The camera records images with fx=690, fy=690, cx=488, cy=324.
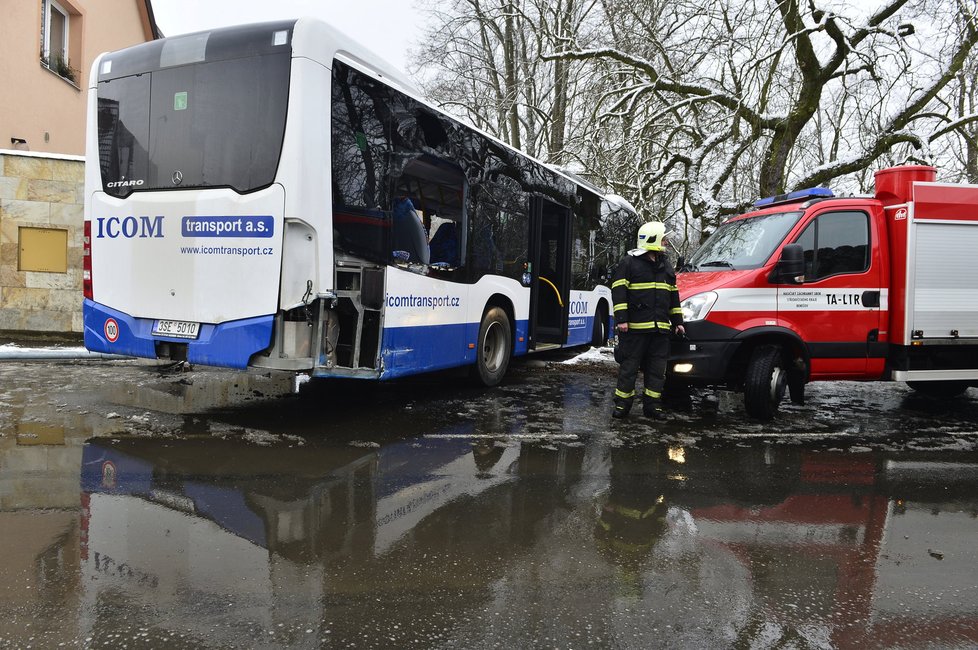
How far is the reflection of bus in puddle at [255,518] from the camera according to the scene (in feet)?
9.55

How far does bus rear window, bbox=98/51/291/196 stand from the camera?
555cm

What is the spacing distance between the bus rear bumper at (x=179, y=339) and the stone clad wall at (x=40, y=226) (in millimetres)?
5730

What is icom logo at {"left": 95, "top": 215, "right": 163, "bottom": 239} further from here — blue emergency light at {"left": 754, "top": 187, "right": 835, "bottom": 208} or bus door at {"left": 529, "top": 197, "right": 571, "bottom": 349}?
blue emergency light at {"left": 754, "top": 187, "right": 835, "bottom": 208}

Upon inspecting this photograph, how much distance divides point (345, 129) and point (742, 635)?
472cm

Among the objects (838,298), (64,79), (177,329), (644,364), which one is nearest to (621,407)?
(644,364)

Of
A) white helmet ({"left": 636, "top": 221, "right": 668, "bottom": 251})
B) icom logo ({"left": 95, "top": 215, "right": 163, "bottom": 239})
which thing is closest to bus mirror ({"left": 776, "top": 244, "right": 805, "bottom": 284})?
white helmet ({"left": 636, "top": 221, "right": 668, "bottom": 251})

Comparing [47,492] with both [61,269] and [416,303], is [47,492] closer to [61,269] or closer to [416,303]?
[416,303]

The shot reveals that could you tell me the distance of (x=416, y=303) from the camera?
21.9 ft

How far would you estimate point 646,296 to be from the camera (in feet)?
22.1

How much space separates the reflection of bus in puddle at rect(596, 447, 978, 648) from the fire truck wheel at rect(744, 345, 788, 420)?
44.9 inches

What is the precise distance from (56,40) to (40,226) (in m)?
8.11

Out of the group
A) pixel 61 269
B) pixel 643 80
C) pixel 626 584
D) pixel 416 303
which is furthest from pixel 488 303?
pixel 643 80

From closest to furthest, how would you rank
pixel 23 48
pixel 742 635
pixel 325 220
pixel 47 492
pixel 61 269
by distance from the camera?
pixel 742 635
pixel 47 492
pixel 325 220
pixel 61 269
pixel 23 48

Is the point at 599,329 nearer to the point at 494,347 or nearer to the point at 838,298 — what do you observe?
the point at 494,347
